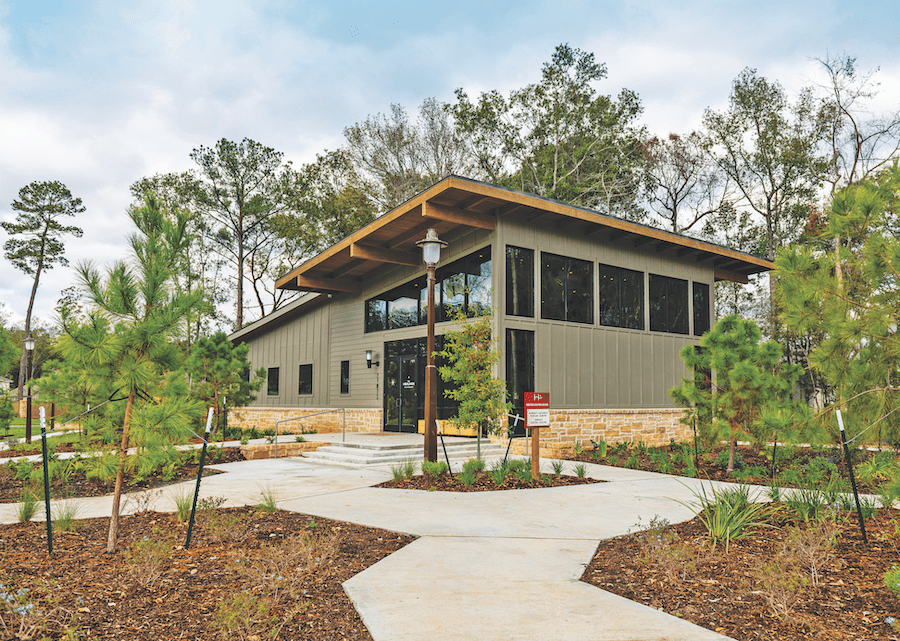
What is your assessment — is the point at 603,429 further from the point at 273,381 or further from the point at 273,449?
the point at 273,381

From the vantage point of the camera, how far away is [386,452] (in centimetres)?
1185

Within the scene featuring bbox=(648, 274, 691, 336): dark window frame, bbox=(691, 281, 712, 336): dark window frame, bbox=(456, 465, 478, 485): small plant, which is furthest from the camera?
bbox=(691, 281, 712, 336): dark window frame

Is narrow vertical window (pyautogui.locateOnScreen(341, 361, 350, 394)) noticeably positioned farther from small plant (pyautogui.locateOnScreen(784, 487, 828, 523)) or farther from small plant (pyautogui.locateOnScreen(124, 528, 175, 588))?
small plant (pyautogui.locateOnScreen(784, 487, 828, 523))

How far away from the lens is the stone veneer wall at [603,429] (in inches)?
515

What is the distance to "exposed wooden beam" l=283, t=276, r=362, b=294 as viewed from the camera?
17.9 meters

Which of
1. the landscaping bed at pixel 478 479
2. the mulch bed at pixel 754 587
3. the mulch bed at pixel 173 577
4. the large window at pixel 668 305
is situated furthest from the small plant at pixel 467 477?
the large window at pixel 668 305

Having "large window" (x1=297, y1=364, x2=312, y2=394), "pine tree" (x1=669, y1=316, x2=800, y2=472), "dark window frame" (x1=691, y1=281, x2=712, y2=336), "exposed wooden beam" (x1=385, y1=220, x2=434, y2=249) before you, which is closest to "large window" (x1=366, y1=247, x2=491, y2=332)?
"exposed wooden beam" (x1=385, y1=220, x2=434, y2=249)

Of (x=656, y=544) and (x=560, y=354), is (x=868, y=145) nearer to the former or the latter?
(x=560, y=354)

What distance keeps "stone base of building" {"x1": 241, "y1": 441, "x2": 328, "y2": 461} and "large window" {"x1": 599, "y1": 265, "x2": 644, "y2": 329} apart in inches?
301

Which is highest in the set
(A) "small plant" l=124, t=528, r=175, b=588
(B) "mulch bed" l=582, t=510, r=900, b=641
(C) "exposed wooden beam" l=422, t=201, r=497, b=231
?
(C) "exposed wooden beam" l=422, t=201, r=497, b=231

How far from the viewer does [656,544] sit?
4320mm

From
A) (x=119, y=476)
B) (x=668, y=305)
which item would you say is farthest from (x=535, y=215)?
(x=119, y=476)

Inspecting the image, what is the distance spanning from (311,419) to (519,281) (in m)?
9.16

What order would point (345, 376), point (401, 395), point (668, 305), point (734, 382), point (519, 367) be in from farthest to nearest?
1. point (345, 376)
2. point (668, 305)
3. point (401, 395)
4. point (519, 367)
5. point (734, 382)
